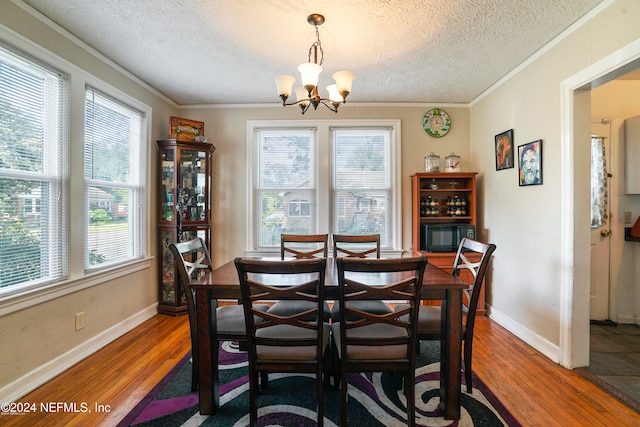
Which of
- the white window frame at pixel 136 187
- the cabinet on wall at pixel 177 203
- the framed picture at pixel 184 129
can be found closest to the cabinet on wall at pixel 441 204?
the cabinet on wall at pixel 177 203

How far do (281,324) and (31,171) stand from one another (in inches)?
82.3

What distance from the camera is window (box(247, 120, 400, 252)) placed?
12.2 ft

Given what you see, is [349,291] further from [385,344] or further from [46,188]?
[46,188]

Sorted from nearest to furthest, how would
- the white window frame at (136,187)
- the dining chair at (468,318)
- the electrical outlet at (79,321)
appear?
the dining chair at (468,318) < the electrical outlet at (79,321) < the white window frame at (136,187)

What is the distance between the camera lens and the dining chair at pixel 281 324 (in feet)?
4.43

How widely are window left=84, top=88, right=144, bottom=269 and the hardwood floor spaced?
0.85 meters

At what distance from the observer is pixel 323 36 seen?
2254mm

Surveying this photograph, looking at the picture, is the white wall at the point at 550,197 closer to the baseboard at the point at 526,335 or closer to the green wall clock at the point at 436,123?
the baseboard at the point at 526,335

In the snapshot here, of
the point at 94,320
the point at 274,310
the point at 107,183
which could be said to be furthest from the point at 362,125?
the point at 94,320

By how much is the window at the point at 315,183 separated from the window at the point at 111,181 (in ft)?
4.29

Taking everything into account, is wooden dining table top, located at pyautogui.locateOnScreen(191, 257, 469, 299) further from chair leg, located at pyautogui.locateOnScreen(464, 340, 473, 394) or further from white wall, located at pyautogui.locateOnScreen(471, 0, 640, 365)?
white wall, located at pyautogui.locateOnScreen(471, 0, 640, 365)

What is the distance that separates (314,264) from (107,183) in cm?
242

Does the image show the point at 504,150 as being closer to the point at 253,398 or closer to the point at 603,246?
the point at 603,246

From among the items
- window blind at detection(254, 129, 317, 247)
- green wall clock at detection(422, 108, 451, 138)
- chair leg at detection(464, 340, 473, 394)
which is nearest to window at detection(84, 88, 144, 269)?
window blind at detection(254, 129, 317, 247)
